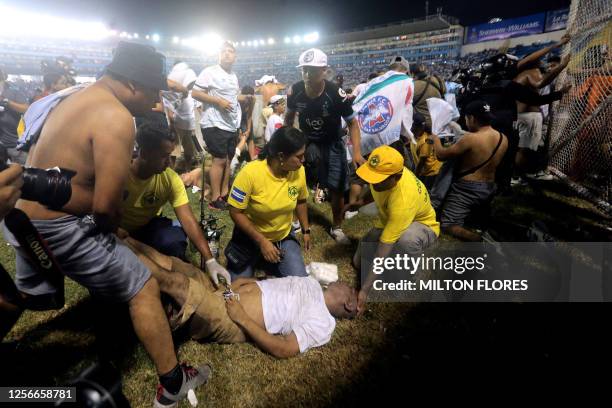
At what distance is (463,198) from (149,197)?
353cm

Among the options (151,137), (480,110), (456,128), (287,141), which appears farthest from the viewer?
(456,128)

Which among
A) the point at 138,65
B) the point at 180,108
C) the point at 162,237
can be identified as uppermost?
the point at 138,65

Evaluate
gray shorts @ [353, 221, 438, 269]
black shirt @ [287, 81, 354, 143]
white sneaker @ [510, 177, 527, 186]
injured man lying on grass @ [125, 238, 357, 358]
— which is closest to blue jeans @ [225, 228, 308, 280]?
injured man lying on grass @ [125, 238, 357, 358]

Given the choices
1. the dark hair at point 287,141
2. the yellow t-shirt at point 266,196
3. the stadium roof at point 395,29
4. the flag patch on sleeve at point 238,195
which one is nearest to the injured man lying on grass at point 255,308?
the yellow t-shirt at point 266,196

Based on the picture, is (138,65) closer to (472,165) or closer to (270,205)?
(270,205)

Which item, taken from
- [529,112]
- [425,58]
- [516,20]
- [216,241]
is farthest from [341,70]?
[216,241]

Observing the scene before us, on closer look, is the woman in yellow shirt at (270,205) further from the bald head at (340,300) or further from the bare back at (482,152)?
the bare back at (482,152)

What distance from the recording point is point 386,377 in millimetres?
2260

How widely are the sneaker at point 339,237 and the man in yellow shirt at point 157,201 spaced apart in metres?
1.87

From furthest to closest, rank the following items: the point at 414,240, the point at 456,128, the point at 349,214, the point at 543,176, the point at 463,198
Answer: the point at 543,176 < the point at 349,214 < the point at 456,128 < the point at 463,198 < the point at 414,240

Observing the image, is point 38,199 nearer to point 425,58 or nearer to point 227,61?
point 227,61

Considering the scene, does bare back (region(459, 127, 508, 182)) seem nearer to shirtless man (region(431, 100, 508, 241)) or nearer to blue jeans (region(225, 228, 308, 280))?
shirtless man (region(431, 100, 508, 241))

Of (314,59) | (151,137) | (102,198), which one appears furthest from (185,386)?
(314,59)

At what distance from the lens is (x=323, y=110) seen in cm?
389
